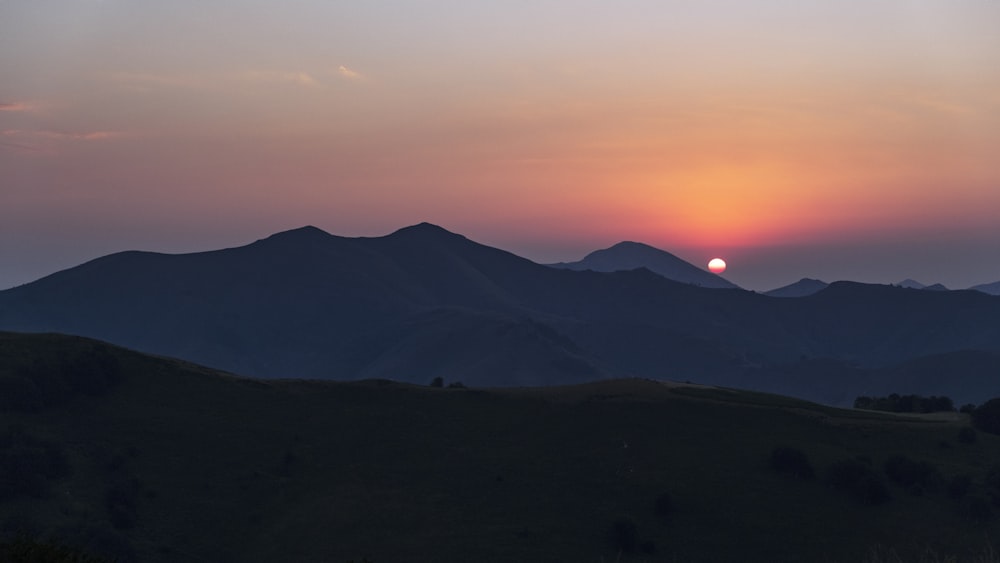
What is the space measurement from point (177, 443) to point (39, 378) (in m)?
13.7

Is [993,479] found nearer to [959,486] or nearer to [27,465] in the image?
[959,486]

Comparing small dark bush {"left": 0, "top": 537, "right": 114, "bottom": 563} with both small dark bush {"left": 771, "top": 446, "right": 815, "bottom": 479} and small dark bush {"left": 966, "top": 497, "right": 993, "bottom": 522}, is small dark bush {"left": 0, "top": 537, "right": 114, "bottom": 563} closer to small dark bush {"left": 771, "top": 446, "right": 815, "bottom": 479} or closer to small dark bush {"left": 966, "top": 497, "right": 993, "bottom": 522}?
small dark bush {"left": 771, "top": 446, "right": 815, "bottom": 479}

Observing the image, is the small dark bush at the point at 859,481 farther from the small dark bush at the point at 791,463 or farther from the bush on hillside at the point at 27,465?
the bush on hillside at the point at 27,465

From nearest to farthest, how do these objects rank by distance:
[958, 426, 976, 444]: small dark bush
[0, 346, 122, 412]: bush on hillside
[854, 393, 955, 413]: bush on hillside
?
1. [0, 346, 122, 412]: bush on hillside
2. [958, 426, 976, 444]: small dark bush
3. [854, 393, 955, 413]: bush on hillside

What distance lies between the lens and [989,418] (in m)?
82.4

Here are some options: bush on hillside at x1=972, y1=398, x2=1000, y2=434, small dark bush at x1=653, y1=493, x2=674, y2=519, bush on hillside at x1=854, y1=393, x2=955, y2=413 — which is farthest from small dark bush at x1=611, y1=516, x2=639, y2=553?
bush on hillside at x1=854, y1=393, x2=955, y2=413

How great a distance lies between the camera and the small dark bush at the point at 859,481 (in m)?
66.8

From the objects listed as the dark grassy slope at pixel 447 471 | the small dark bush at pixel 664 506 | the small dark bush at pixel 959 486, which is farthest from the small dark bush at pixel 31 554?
the small dark bush at pixel 959 486

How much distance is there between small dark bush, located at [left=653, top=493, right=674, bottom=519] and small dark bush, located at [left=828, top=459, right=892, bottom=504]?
514 inches

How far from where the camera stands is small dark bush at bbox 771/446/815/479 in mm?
70231

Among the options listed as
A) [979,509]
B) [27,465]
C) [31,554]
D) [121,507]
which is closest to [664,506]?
[979,509]

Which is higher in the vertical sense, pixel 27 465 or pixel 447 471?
pixel 27 465

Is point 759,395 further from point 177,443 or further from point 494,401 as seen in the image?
point 177,443

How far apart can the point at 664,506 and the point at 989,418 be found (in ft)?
119
